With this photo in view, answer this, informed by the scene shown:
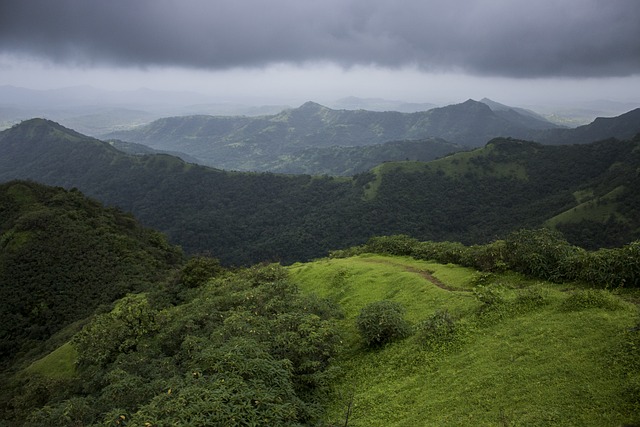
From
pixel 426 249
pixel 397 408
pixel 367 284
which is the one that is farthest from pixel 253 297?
pixel 426 249

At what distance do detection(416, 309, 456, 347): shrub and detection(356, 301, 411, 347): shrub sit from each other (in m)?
0.71

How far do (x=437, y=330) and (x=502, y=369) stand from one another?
10.5 feet

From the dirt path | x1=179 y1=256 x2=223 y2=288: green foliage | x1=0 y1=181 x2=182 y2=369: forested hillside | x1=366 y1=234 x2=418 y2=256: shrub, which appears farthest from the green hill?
x1=0 y1=181 x2=182 y2=369: forested hillside

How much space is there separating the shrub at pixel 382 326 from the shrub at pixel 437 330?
0.71 m

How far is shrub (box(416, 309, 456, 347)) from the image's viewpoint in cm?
1339

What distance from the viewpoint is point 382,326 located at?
14.5 metres

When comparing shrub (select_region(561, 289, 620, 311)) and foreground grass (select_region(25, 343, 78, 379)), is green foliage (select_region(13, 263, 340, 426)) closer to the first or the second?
foreground grass (select_region(25, 343, 78, 379))

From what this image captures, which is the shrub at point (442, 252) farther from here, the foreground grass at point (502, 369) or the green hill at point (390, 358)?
the foreground grass at point (502, 369)

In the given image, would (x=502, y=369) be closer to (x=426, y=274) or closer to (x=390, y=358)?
(x=390, y=358)

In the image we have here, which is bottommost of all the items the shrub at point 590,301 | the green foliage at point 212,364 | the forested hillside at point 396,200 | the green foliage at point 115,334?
the forested hillside at point 396,200

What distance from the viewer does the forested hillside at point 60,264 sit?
43.8 m

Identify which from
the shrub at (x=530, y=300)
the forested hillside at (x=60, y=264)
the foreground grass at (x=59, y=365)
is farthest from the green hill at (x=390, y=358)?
the forested hillside at (x=60, y=264)

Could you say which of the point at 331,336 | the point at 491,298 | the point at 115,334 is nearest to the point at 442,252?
the point at 491,298

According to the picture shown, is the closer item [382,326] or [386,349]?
[386,349]
